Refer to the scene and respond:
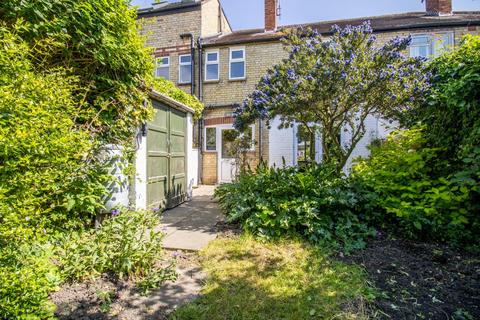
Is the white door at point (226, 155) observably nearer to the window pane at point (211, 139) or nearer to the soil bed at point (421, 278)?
the window pane at point (211, 139)

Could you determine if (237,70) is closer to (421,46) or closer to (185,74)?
(185,74)

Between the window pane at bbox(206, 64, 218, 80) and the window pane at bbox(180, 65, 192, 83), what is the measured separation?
0.81 m

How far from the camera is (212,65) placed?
428 inches

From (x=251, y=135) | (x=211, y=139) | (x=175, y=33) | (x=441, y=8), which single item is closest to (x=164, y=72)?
(x=175, y=33)

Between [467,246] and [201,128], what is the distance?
29.1ft

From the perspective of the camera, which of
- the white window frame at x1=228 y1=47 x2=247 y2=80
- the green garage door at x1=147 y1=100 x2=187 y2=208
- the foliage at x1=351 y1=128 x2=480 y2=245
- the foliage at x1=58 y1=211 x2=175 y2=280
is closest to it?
the foliage at x1=58 y1=211 x2=175 y2=280

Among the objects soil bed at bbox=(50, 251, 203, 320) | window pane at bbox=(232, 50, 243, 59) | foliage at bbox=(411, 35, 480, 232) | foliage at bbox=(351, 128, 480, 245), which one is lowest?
soil bed at bbox=(50, 251, 203, 320)

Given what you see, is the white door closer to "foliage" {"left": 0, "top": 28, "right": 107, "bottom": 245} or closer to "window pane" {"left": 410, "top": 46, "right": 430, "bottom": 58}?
"window pane" {"left": 410, "top": 46, "right": 430, "bottom": 58}

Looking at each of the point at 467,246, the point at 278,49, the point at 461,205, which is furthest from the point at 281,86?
the point at 278,49

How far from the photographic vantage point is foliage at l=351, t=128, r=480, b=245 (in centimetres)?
340

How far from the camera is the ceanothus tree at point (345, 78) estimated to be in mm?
4539

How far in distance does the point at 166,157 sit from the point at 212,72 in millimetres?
6542

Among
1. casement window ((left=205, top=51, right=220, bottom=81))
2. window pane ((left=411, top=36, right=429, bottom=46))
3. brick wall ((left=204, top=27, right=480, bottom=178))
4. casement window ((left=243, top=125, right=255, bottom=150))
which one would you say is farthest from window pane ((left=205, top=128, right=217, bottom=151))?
window pane ((left=411, top=36, right=429, bottom=46))

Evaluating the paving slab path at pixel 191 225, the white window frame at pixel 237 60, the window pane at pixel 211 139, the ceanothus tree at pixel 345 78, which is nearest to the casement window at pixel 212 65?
the white window frame at pixel 237 60
